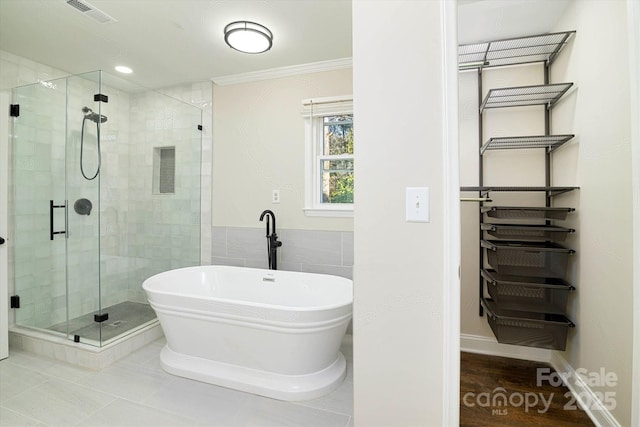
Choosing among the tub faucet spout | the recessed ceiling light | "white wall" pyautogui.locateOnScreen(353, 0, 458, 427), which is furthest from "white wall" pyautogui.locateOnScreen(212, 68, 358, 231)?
"white wall" pyautogui.locateOnScreen(353, 0, 458, 427)

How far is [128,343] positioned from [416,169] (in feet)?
8.66

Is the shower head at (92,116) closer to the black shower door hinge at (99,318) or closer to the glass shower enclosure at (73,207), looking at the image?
the glass shower enclosure at (73,207)

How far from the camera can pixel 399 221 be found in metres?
1.20

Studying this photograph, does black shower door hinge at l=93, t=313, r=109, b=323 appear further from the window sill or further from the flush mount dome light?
the flush mount dome light

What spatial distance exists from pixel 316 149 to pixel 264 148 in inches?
20.9

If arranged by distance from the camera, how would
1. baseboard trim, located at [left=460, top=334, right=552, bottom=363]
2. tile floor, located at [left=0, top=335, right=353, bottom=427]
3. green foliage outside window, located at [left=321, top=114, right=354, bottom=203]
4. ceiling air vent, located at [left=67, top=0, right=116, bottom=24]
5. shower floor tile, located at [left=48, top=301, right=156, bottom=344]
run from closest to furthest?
1. baseboard trim, located at [left=460, top=334, right=552, bottom=363]
2. tile floor, located at [left=0, top=335, right=353, bottom=427]
3. ceiling air vent, located at [left=67, top=0, right=116, bottom=24]
4. shower floor tile, located at [left=48, top=301, right=156, bottom=344]
5. green foliage outside window, located at [left=321, top=114, right=354, bottom=203]

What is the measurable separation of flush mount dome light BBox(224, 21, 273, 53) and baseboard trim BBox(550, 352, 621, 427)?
2.66m

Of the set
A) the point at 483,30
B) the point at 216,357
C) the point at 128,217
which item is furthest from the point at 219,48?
the point at 216,357

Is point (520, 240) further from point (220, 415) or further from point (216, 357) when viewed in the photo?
point (216, 357)

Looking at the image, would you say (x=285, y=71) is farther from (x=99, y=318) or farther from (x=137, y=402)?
(x=137, y=402)

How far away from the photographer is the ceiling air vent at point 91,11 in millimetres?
2062

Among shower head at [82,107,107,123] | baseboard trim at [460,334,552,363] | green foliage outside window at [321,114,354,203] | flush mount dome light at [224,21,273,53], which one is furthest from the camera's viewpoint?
green foliage outside window at [321,114,354,203]

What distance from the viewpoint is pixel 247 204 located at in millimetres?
3256

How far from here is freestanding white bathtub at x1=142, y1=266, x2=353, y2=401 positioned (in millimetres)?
1961
